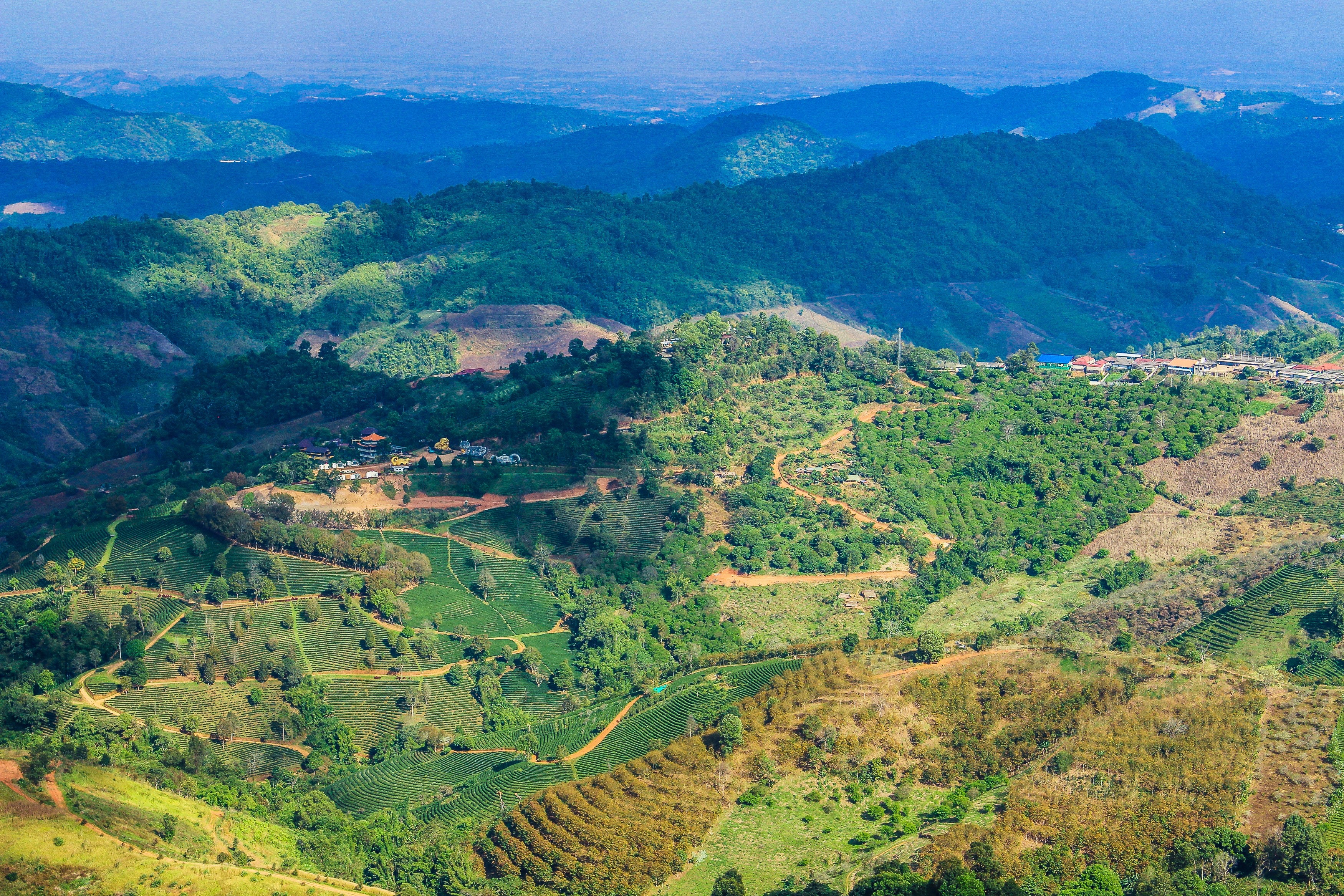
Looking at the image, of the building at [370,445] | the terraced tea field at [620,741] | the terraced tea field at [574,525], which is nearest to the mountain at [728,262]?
the building at [370,445]

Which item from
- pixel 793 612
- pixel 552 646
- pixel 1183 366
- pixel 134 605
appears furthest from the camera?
pixel 1183 366

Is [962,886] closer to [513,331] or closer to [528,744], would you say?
[528,744]

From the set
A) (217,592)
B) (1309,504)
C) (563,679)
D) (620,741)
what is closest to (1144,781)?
(620,741)

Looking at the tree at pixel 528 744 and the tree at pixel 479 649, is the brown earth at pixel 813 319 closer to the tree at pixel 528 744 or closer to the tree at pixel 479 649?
the tree at pixel 479 649

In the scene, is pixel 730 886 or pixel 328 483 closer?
pixel 730 886

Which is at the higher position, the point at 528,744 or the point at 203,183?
the point at 528,744

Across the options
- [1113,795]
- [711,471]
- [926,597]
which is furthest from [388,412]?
[1113,795]

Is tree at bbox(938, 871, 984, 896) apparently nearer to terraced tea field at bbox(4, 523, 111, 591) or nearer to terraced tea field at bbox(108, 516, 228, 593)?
terraced tea field at bbox(108, 516, 228, 593)

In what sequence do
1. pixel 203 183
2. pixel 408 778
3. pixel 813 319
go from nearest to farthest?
pixel 408 778
pixel 813 319
pixel 203 183
